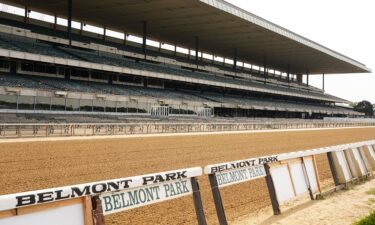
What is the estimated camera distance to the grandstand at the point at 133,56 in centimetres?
3066

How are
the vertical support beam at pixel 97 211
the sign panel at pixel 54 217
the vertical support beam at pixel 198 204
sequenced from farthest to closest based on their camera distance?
1. the vertical support beam at pixel 198 204
2. the vertical support beam at pixel 97 211
3. the sign panel at pixel 54 217

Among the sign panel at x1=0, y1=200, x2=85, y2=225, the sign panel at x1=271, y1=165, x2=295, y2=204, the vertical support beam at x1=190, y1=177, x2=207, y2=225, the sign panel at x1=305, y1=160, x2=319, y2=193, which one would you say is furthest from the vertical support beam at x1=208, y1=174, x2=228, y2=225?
the sign panel at x1=305, y1=160, x2=319, y2=193

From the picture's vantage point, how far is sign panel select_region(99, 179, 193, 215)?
4590 mm

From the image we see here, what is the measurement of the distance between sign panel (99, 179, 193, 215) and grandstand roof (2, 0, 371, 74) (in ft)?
113

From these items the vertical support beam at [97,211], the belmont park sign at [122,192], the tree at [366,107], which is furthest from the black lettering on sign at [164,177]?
the tree at [366,107]

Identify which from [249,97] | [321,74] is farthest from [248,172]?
[321,74]

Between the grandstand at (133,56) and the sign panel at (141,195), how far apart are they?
78.4 ft

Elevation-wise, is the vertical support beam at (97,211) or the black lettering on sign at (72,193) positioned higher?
the black lettering on sign at (72,193)

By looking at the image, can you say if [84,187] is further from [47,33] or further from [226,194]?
[47,33]

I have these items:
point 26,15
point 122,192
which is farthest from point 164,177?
point 26,15

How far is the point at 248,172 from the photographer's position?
7000mm

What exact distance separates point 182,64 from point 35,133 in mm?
33460

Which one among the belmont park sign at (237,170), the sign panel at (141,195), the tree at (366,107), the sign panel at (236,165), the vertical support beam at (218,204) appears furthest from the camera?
the tree at (366,107)

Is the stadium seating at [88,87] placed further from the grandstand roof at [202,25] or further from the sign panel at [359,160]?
the sign panel at [359,160]
